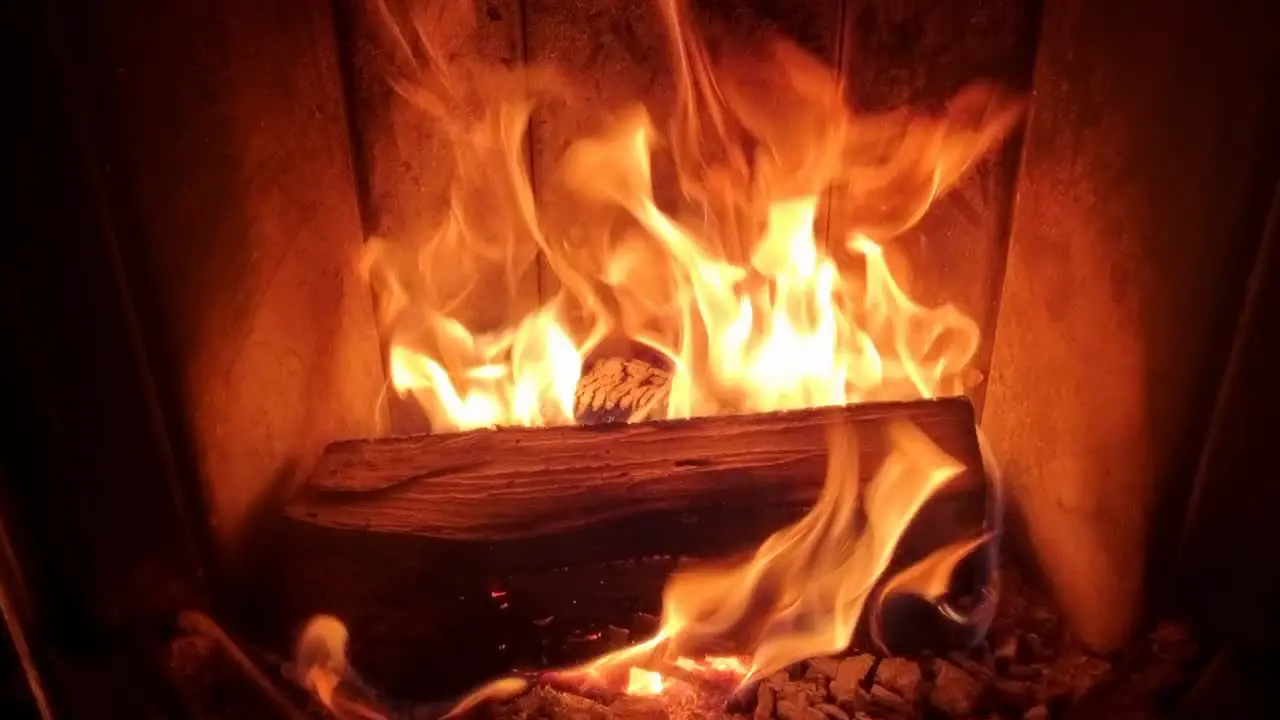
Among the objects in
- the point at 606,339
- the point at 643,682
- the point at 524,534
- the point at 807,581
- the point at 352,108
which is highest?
the point at 352,108

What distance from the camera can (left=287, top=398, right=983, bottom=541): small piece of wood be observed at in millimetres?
1385

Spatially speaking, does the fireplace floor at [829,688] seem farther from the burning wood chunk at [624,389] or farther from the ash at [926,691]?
the burning wood chunk at [624,389]

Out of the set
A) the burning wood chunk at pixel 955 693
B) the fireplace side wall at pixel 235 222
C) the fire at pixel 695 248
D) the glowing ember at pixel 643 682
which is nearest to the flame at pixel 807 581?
the glowing ember at pixel 643 682

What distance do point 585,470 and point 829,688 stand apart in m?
0.45

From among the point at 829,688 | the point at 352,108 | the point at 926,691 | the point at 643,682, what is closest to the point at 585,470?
the point at 643,682

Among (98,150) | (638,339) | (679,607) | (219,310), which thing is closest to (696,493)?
(679,607)

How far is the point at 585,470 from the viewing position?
1442mm

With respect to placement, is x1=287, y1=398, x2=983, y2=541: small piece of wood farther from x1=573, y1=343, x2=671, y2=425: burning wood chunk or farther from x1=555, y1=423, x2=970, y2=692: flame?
x1=573, y1=343, x2=671, y2=425: burning wood chunk

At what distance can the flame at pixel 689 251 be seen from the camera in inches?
68.2

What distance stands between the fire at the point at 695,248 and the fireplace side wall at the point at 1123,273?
0.45ft

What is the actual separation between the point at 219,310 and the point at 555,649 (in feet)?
2.21

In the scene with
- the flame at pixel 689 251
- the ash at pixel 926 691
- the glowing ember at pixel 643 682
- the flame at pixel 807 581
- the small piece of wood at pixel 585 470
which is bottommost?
the glowing ember at pixel 643 682

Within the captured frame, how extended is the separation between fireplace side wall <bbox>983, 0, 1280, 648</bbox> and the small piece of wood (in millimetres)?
180

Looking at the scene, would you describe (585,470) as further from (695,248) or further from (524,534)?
(695,248)
